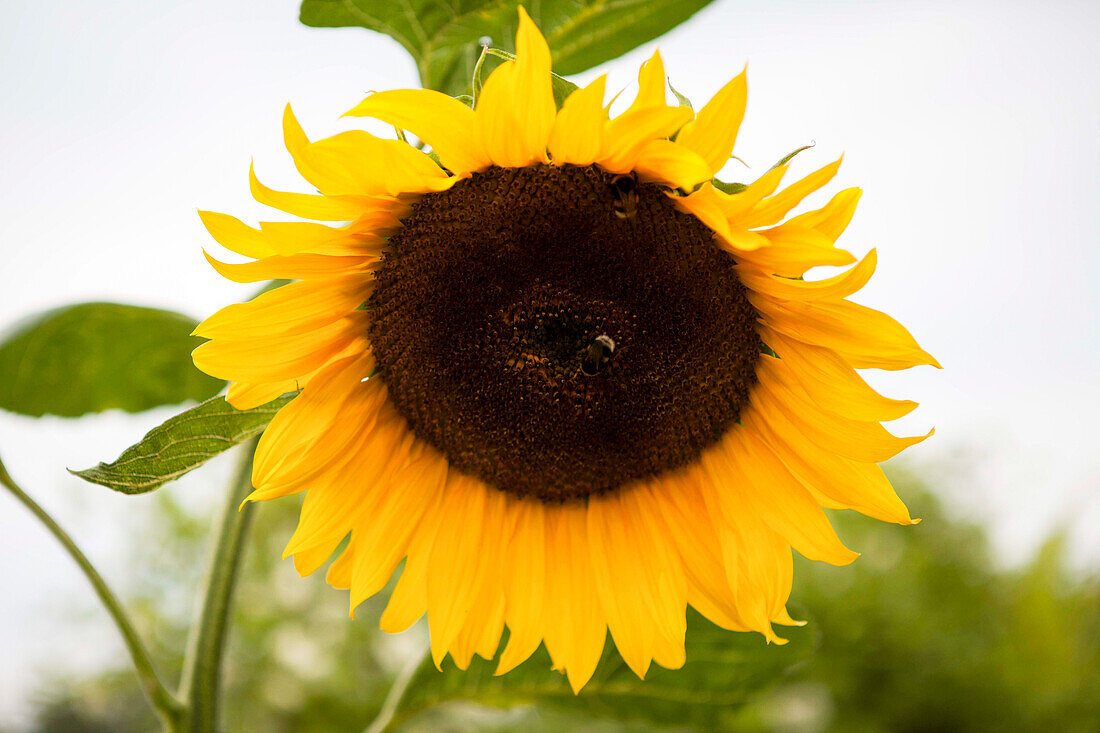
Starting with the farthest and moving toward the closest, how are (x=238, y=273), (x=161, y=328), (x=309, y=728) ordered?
1. (x=309, y=728)
2. (x=161, y=328)
3. (x=238, y=273)

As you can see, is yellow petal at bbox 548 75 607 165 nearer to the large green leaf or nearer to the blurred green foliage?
the large green leaf

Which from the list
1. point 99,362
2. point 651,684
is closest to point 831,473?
point 651,684

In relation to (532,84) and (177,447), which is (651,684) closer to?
(177,447)

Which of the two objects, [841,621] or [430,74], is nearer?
[430,74]

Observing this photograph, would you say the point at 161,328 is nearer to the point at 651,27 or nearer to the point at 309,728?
the point at 651,27

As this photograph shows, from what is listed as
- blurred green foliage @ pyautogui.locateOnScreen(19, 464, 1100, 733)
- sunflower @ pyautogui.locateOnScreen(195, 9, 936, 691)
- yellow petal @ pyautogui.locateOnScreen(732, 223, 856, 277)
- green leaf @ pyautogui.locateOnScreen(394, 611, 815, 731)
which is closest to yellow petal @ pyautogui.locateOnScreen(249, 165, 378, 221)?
sunflower @ pyautogui.locateOnScreen(195, 9, 936, 691)

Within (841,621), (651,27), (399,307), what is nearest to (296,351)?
(399,307)

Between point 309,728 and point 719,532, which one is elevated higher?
point 719,532
